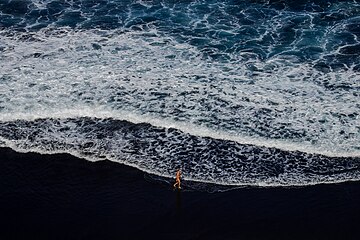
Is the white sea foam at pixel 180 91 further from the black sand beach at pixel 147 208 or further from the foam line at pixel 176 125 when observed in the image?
the black sand beach at pixel 147 208

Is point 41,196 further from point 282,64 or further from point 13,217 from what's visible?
point 282,64

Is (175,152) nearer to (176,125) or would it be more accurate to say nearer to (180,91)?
(176,125)

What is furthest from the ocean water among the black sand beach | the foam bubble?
the black sand beach

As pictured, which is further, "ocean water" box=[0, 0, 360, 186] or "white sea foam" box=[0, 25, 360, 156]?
"white sea foam" box=[0, 25, 360, 156]

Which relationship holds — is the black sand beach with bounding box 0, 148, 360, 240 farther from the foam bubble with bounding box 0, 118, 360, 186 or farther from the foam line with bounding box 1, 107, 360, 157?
the foam line with bounding box 1, 107, 360, 157

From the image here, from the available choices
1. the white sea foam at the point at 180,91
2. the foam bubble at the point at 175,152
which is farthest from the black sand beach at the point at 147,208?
the white sea foam at the point at 180,91

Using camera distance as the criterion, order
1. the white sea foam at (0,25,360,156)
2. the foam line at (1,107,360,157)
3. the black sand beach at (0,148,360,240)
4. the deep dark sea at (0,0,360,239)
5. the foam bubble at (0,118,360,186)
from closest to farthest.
→ 1. the black sand beach at (0,148,360,240)
2. the deep dark sea at (0,0,360,239)
3. the foam bubble at (0,118,360,186)
4. the foam line at (1,107,360,157)
5. the white sea foam at (0,25,360,156)
